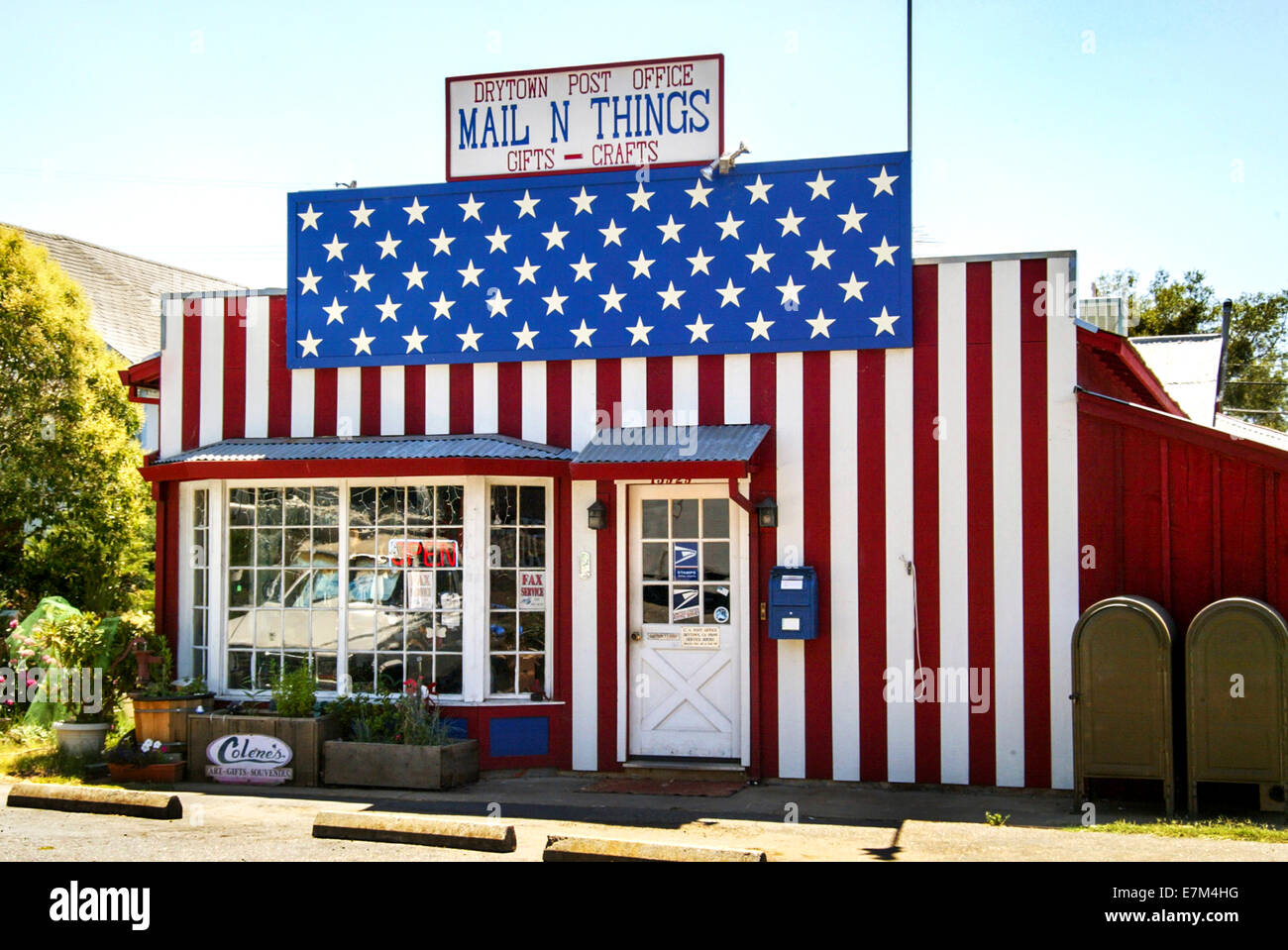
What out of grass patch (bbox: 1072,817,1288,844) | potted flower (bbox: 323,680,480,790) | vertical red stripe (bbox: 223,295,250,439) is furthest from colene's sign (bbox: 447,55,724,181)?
grass patch (bbox: 1072,817,1288,844)

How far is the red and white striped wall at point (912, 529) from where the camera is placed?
31.8 feet

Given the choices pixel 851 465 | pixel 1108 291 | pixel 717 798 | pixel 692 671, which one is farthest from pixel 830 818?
pixel 1108 291

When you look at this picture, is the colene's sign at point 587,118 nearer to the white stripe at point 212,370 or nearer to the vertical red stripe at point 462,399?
the vertical red stripe at point 462,399

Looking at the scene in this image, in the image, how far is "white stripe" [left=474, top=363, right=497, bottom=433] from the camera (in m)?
10.9

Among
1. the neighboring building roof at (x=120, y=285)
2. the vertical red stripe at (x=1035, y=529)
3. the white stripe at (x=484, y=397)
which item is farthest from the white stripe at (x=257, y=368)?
the neighboring building roof at (x=120, y=285)

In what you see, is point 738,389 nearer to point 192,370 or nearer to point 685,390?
point 685,390

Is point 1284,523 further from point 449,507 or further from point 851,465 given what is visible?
point 449,507

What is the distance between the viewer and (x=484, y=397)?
10.9m

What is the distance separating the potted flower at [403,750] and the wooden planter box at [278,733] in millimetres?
132

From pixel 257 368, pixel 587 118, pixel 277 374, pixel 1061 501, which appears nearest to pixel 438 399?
pixel 277 374

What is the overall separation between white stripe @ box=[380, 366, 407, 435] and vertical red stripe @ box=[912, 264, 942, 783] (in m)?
4.53
